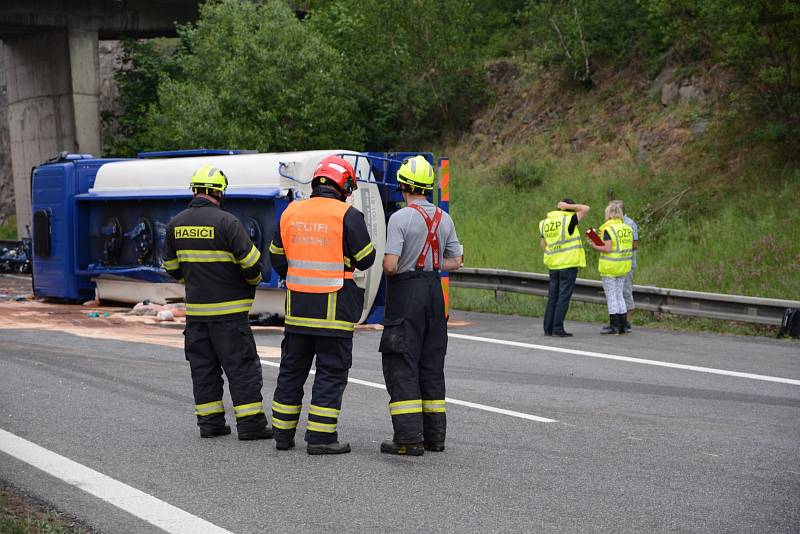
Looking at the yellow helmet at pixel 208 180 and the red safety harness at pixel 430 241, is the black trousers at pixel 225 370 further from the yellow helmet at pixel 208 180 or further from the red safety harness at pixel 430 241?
the red safety harness at pixel 430 241

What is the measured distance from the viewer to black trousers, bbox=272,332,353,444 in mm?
6926

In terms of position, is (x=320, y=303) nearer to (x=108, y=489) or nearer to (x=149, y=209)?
(x=108, y=489)

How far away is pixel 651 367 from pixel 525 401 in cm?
259

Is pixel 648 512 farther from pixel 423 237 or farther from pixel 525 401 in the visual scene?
pixel 525 401

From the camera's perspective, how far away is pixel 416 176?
23.6 ft

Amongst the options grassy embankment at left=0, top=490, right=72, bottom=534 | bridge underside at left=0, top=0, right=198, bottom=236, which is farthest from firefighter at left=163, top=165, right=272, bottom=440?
bridge underside at left=0, top=0, right=198, bottom=236

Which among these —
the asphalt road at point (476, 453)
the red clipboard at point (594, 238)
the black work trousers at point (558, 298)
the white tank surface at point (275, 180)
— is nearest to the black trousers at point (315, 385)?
the asphalt road at point (476, 453)

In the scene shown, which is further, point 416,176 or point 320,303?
point 416,176

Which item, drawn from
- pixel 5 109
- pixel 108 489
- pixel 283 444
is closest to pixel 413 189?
pixel 283 444

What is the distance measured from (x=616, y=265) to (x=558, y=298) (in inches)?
35.3

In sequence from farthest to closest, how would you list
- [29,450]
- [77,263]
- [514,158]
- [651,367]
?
[514,158]
[77,263]
[651,367]
[29,450]

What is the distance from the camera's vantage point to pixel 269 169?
1436 cm

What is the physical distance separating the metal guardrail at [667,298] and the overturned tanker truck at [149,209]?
2575 millimetres

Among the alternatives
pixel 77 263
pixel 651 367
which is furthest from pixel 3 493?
pixel 77 263
